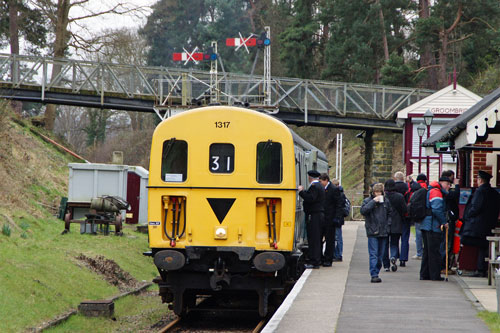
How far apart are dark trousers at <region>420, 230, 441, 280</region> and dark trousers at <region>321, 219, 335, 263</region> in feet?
8.26

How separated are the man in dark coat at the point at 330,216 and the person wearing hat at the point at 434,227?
8.55 ft

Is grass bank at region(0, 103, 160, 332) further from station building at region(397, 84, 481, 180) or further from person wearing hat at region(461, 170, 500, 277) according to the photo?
station building at region(397, 84, 481, 180)

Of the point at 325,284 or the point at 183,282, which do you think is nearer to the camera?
the point at 183,282

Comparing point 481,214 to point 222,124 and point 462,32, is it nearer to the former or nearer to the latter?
point 222,124

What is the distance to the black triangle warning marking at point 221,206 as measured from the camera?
41.8 ft

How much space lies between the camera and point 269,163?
12852 mm

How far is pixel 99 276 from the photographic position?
17.1m

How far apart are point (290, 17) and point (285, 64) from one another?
642 cm

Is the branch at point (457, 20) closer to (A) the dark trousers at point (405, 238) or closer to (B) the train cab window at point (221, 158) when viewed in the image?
(A) the dark trousers at point (405, 238)

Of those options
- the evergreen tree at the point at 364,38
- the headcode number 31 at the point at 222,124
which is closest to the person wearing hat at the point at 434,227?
the headcode number 31 at the point at 222,124

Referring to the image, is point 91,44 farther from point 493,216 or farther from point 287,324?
point 287,324

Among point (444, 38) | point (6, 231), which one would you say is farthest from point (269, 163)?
point (444, 38)

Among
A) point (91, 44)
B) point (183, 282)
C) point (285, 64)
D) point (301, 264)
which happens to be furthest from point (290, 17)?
point (183, 282)

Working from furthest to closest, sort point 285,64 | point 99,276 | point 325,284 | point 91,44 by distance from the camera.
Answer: point 285,64
point 91,44
point 99,276
point 325,284
